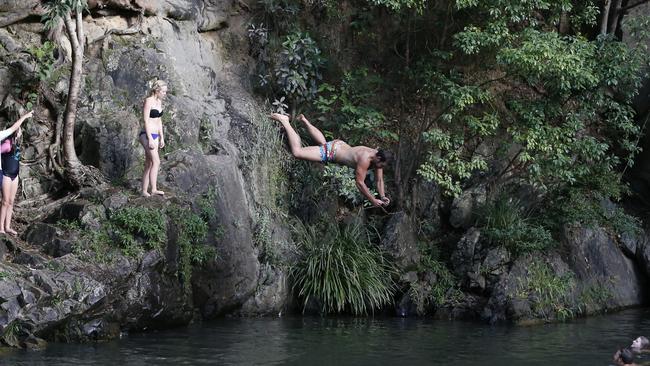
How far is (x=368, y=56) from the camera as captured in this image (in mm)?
20016

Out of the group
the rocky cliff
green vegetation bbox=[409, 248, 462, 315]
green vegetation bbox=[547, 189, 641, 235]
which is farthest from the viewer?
green vegetation bbox=[547, 189, 641, 235]

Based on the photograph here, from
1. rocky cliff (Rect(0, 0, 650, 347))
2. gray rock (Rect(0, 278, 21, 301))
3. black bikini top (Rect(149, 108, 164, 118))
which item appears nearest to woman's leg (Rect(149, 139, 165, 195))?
rocky cliff (Rect(0, 0, 650, 347))

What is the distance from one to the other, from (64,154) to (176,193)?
77.6 inches

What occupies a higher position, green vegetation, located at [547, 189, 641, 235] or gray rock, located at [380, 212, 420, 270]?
green vegetation, located at [547, 189, 641, 235]

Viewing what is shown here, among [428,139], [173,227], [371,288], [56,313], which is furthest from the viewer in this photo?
[428,139]

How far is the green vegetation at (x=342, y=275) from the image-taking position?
16.7 meters

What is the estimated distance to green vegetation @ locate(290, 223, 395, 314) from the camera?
16688 millimetres

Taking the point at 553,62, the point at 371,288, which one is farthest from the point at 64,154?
the point at 553,62

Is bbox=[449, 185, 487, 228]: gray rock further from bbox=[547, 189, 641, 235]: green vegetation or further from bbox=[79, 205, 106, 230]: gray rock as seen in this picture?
bbox=[79, 205, 106, 230]: gray rock

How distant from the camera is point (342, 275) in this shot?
1680 cm

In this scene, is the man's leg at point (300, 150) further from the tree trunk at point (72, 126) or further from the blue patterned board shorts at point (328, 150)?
the tree trunk at point (72, 126)

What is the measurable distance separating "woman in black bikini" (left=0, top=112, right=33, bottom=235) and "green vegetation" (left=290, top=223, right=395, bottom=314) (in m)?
5.47

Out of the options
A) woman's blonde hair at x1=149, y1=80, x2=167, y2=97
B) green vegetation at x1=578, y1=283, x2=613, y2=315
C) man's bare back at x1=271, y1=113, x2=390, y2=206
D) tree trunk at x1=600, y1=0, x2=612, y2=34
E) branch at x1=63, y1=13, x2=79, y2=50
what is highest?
tree trunk at x1=600, y1=0, x2=612, y2=34

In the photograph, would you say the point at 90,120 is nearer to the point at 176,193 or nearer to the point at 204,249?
the point at 176,193
